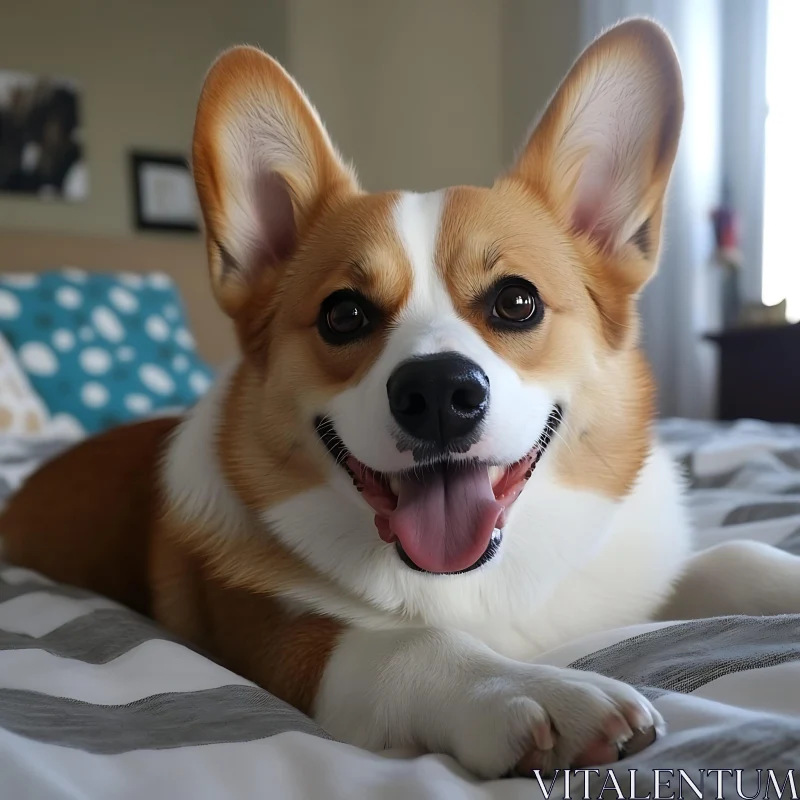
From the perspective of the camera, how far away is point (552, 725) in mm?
556

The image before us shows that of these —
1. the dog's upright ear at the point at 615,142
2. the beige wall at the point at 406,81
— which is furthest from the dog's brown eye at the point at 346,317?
the beige wall at the point at 406,81

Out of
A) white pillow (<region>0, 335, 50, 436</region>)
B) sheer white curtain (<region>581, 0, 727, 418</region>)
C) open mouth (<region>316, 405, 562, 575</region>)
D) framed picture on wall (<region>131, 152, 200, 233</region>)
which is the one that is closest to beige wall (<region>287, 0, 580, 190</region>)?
sheer white curtain (<region>581, 0, 727, 418</region>)

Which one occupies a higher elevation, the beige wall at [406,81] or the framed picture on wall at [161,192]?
the beige wall at [406,81]

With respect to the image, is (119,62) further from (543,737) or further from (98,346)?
(543,737)

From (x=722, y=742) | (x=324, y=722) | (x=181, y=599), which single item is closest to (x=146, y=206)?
(x=181, y=599)

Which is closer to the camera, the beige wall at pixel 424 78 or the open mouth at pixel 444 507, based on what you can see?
the open mouth at pixel 444 507

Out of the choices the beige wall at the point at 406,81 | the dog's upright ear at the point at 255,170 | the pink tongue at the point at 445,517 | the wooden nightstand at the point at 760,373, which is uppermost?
the beige wall at the point at 406,81

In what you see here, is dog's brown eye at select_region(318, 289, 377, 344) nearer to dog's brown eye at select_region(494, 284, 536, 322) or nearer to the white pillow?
dog's brown eye at select_region(494, 284, 536, 322)

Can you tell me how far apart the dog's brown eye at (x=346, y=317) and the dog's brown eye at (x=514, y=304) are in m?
0.14

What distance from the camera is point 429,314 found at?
0.85 metres

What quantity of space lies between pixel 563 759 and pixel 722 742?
106mm

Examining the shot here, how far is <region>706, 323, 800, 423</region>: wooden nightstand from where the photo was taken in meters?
2.60

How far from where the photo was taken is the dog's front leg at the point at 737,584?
0.88 metres

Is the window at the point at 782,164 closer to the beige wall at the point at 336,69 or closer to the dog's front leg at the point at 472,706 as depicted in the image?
the beige wall at the point at 336,69
